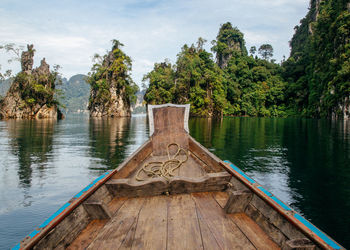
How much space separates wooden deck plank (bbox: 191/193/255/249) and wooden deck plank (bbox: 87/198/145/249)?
79 centimetres

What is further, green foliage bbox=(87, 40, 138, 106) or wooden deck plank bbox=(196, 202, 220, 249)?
green foliage bbox=(87, 40, 138, 106)

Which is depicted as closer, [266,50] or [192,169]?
[192,169]

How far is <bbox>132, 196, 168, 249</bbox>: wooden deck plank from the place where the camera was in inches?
81.5

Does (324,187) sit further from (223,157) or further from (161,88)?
(161,88)

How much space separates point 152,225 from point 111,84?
54.9m

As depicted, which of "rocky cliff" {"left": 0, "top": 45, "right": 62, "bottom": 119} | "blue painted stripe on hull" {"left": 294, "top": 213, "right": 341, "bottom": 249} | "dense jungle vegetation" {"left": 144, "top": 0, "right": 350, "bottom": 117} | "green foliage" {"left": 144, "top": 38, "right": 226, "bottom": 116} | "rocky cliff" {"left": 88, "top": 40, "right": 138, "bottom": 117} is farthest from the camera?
"rocky cliff" {"left": 88, "top": 40, "right": 138, "bottom": 117}

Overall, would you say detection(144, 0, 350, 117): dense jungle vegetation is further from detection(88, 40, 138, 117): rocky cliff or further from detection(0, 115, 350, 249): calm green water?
detection(0, 115, 350, 249): calm green water

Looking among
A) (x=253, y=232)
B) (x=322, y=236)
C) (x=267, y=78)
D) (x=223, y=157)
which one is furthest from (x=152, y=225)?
(x=267, y=78)

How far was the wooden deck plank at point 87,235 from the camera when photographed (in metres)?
2.10

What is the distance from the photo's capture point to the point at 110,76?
2158 inches

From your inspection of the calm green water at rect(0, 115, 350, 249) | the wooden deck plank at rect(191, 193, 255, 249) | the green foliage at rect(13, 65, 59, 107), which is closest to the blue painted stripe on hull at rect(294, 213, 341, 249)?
the wooden deck plank at rect(191, 193, 255, 249)

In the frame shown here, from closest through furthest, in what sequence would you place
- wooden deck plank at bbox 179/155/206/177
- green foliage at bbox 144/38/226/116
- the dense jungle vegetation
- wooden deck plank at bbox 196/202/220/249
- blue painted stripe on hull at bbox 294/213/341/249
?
blue painted stripe on hull at bbox 294/213/341/249 < wooden deck plank at bbox 196/202/220/249 < wooden deck plank at bbox 179/155/206/177 < the dense jungle vegetation < green foliage at bbox 144/38/226/116

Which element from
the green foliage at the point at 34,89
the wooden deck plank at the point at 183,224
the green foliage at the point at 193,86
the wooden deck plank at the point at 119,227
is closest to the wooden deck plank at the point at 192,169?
the wooden deck plank at the point at 183,224

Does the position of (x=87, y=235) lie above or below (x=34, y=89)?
below
